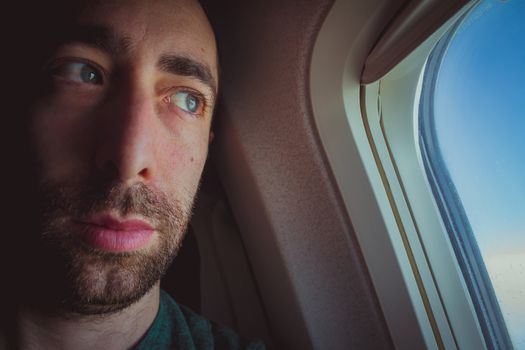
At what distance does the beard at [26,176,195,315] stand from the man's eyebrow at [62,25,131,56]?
37 cm

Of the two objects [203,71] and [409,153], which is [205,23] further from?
[409,153]

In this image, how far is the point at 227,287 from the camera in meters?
1.44

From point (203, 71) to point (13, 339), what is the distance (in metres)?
0.89

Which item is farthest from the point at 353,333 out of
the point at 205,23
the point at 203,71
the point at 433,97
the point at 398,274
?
the point at 205,23

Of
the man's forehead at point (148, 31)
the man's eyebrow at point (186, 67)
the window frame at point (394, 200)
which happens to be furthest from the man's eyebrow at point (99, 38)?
the window frame at point (394, 200)

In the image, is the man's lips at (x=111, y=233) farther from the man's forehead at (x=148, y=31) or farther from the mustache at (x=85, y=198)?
the man's forehead at (x=148, y=31)

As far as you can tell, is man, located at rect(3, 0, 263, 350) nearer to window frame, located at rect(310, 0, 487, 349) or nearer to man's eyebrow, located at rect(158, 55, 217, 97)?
man's eyebrow, located at rect(158, 55, 217, 97)

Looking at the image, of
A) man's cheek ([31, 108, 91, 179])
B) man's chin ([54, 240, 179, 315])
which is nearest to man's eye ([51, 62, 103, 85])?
man's cheek ([31, 108, 91, 179])

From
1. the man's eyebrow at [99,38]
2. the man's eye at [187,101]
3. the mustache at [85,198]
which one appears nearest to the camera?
the mustache at [85,198]

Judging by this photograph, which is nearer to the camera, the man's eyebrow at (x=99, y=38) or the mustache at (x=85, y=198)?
the mustache at (x=85, y=198)

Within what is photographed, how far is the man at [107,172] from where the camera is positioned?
0.79 meters

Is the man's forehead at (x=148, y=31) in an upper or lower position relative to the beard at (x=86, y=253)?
upper

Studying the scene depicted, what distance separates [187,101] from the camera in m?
1.10

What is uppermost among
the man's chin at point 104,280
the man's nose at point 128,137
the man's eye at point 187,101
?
the man's eye at point 187,101
